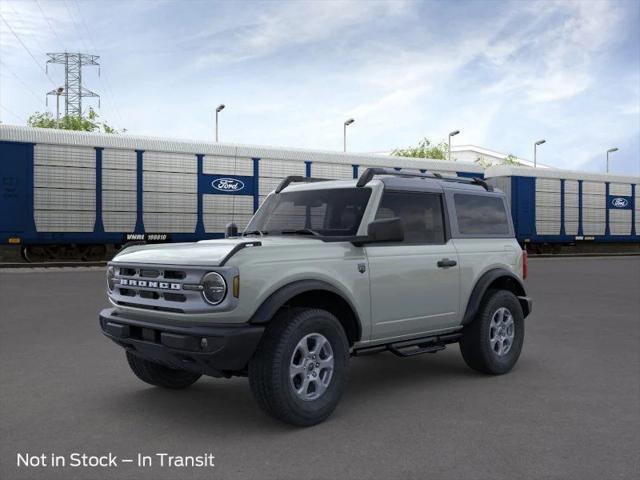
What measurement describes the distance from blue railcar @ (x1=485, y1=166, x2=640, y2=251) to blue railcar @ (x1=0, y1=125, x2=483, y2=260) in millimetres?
10559

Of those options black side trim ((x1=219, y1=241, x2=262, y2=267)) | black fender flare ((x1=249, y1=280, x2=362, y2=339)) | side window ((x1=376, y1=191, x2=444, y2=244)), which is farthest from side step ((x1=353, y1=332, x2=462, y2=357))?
black side trim ((x1=219, y1=241, x2=262, y2=267))

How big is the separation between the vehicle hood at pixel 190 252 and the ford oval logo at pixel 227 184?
17860mm

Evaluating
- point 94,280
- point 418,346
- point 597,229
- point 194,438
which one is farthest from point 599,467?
point 597,229

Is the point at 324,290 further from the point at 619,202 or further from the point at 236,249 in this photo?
the point at 619,202

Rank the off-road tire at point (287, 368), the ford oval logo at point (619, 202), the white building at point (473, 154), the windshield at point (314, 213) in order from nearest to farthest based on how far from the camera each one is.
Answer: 1. the off-road tire at point (287, 368)
2. the windshield at point (314, 213)
3. the ford oval logo at point (619, 202)
4. the white building at point (473, 154)

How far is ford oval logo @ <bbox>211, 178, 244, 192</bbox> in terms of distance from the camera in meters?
23.1

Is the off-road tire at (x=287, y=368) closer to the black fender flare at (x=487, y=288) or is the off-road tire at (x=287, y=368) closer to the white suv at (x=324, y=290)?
the white suv at (x=324, y=290)

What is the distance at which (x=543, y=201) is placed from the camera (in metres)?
30.9

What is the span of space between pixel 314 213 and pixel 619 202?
110 ft

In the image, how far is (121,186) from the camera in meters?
21.5

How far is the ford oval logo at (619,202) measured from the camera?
34.5 meters

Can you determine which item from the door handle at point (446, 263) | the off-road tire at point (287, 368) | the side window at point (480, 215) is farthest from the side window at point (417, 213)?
the off-road tire at point (287, 368)

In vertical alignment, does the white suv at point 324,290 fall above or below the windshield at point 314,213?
below

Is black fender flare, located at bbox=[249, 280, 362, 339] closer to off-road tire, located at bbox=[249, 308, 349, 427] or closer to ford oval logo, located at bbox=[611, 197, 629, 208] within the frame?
off-road tire, located at bbox=[249, 308, 349, 427]
